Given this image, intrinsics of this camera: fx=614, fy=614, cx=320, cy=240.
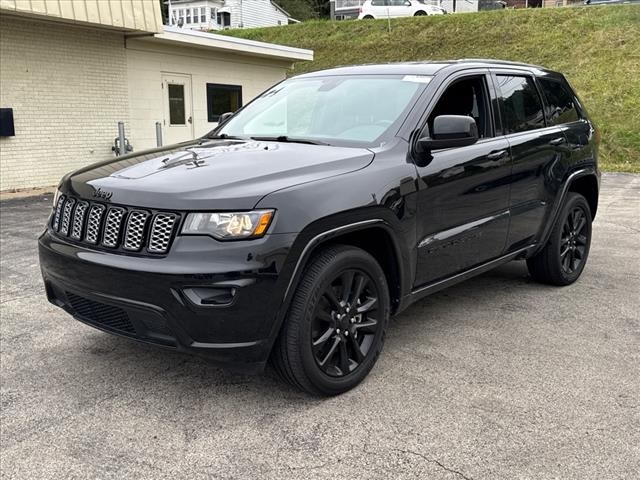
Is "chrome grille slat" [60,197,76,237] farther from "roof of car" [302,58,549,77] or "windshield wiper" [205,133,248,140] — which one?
"roof of car" [302,58,549,77]

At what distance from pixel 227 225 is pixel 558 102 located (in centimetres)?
369

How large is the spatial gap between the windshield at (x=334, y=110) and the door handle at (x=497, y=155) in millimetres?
692

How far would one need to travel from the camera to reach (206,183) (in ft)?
9.82

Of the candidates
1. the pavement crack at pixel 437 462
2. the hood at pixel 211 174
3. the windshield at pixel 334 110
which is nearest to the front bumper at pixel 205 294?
the hood at pixel 211 174

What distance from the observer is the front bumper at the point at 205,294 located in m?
2.80

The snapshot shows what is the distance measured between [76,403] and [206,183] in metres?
1.41

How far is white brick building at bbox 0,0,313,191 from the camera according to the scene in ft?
35.8

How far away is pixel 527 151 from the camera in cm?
459

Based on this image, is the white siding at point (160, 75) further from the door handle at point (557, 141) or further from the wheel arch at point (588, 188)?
the door handle at point (557, 141)

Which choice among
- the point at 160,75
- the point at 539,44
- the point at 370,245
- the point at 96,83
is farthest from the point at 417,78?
the point at 539,44

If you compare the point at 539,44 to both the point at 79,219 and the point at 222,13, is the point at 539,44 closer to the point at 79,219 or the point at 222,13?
the point at 79,219

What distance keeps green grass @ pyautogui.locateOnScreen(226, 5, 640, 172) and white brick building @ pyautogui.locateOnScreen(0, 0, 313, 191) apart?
9.89 m

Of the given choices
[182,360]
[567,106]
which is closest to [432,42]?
[567,106]

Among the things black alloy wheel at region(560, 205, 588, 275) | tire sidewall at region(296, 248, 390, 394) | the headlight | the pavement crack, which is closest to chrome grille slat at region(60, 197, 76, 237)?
the headlight
